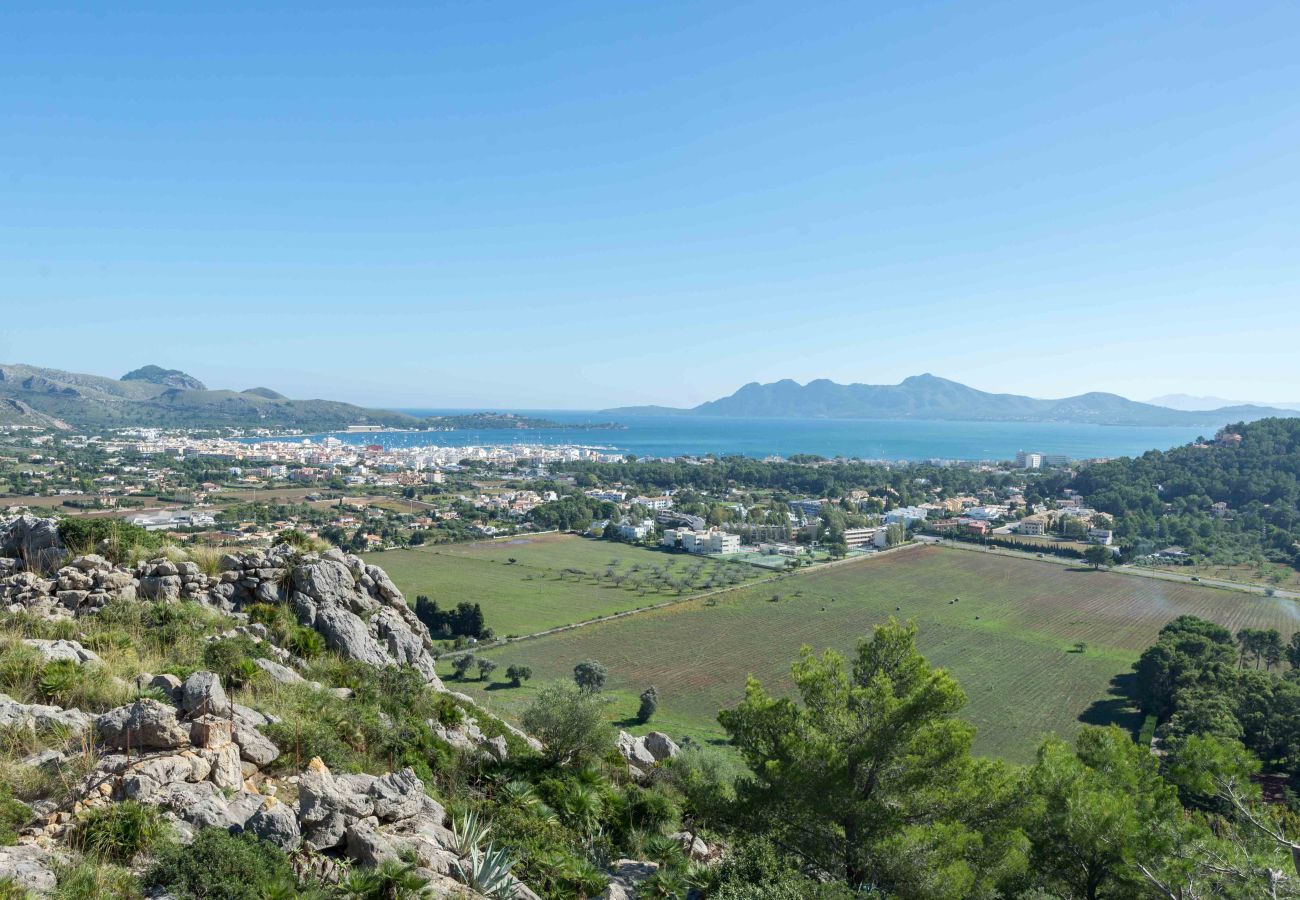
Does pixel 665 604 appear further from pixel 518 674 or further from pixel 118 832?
pixel 118 832

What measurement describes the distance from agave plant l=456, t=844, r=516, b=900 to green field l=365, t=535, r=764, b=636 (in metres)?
30.1

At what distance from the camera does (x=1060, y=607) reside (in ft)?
138

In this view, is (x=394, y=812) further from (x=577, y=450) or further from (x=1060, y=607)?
(x=577, y=450)

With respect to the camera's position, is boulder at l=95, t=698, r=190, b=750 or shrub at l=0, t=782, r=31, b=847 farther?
boulder at l=95, t=698, r=190, b=750

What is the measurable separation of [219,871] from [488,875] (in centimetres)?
202

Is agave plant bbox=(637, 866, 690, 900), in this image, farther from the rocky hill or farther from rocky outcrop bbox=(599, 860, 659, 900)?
the rocky hill

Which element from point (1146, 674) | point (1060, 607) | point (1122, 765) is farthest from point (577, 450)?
point (1122, 765)

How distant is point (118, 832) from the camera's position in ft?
16.0

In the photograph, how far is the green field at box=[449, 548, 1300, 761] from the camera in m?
26.2

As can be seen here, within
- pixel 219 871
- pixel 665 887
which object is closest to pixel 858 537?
pixel 665 887

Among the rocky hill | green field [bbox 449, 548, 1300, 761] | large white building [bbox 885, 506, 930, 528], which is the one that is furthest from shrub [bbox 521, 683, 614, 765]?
large white building [bbox 885, 506, 930, 528]

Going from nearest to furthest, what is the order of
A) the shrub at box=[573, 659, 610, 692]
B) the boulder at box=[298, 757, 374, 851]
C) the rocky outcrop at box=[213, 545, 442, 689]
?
1. the boulder at box=[298, 757, 374, 851]
2. the rocky outcrop at box=[213, 545, 442, 689]
3. the shrub at box=[573, 659, 610, 692]

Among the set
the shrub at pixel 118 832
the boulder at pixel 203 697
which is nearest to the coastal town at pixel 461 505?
the boulder at pixel 203 697

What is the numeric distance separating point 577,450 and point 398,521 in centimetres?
8666
